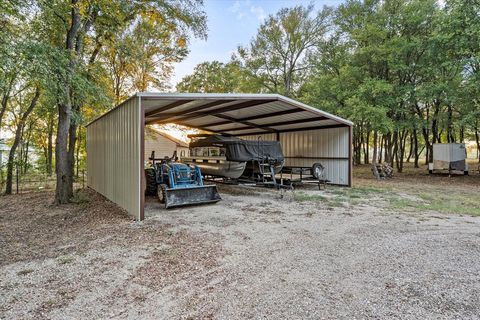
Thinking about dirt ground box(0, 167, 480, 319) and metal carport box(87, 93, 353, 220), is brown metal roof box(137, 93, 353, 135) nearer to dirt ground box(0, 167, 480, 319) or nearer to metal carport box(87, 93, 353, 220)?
metal carport box(87, 93, 353, 220)

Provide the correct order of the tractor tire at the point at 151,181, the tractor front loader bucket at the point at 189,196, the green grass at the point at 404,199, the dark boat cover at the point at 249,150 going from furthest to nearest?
the dark boat cover at the point at 249,150
the tractor tire at the point at 151,181
the green grass at the point at 404,199
the tractor front loader bucket at the point at 189,196

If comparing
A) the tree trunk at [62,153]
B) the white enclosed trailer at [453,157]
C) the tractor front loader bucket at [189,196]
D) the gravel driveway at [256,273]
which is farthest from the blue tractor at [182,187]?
the white enclosed trailer at [453,157]

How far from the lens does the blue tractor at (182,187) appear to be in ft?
22.4

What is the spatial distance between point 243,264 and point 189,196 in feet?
12.6

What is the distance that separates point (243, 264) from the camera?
137 inches

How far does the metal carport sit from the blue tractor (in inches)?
41.0

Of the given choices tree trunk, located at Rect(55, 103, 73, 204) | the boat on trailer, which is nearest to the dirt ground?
tree trunk, located at Rect(55, 103, 73, 204)

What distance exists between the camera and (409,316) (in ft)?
7.70

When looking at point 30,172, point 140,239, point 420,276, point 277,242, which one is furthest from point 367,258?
point 30,172

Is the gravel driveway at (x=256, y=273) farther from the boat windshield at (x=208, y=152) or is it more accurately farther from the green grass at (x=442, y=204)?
the boat windshield at (x=208, y=152)

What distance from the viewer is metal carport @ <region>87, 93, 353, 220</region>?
601 cm

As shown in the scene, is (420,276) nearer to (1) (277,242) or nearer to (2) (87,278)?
(1) (277,242)

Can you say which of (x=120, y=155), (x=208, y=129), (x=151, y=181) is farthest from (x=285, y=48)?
(x=120, y=155)

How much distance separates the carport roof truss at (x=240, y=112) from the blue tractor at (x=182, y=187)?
186 cm
